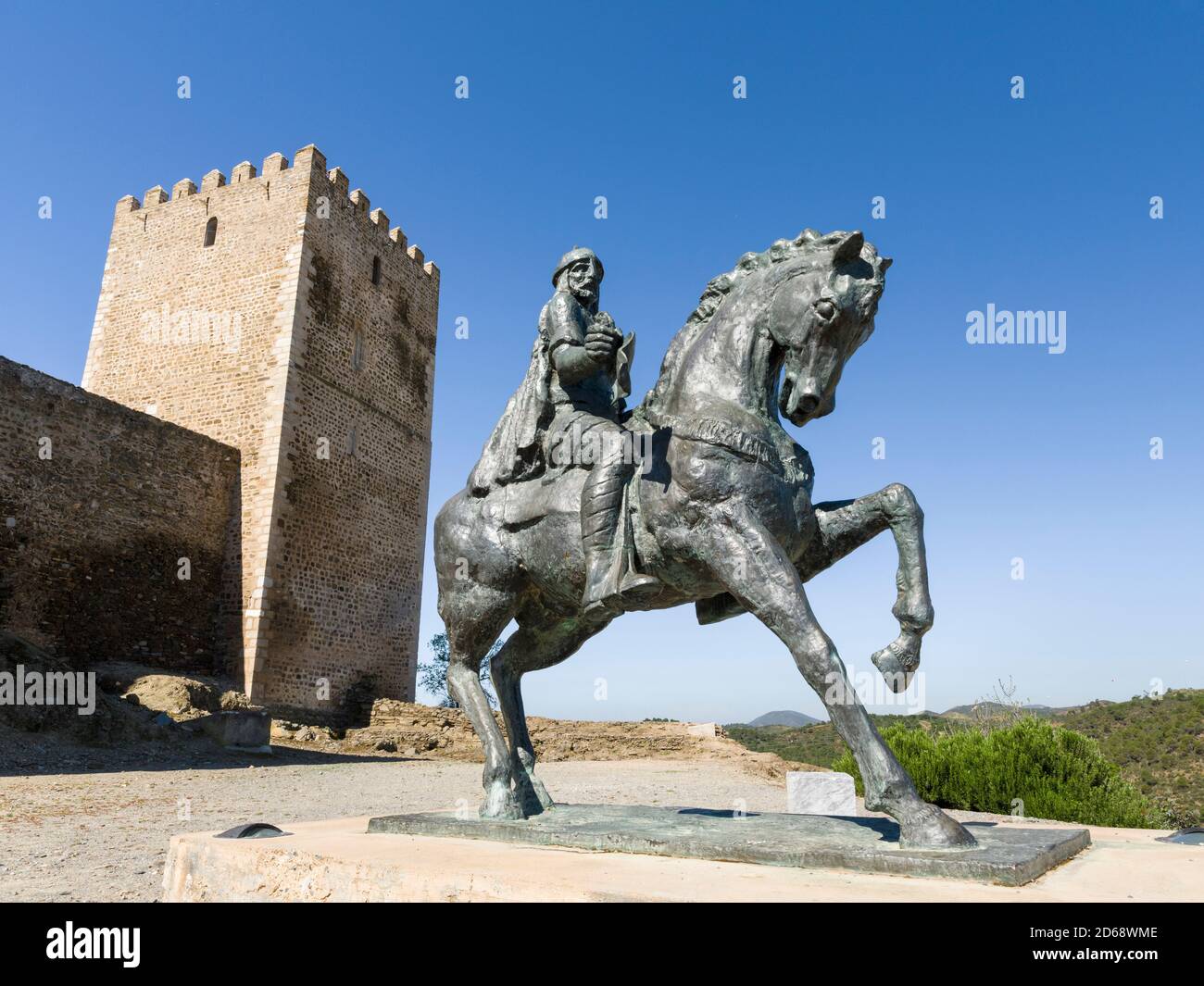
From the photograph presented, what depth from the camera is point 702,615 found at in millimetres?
4359

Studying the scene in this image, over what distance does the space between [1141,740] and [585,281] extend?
23.7 meters

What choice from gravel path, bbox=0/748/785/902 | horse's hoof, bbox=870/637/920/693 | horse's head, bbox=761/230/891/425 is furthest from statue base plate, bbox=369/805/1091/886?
horse's head, bbox=761/230/891/425

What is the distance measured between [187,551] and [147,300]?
8.16m

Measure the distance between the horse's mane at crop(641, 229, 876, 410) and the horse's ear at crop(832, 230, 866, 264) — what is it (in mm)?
185

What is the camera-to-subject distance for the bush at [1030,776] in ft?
25.7

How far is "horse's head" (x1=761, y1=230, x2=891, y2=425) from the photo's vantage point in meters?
3.81

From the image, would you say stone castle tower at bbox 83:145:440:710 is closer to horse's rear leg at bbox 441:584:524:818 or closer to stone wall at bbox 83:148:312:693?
stone wall at bbox 83:148:312:693

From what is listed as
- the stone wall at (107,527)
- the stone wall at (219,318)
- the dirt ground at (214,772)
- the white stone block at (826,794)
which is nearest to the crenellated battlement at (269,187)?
the stone wall at (219,318)

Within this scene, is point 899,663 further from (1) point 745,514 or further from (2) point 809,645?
(1) point 745,514

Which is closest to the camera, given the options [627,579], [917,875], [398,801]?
[917,875]

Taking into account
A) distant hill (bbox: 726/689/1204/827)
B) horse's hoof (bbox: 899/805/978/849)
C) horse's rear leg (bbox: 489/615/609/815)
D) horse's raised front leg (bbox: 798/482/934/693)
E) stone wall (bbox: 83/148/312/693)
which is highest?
stone wall (bbox: 83/148/312/693)

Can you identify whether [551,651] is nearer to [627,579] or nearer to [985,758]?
[627,579]
